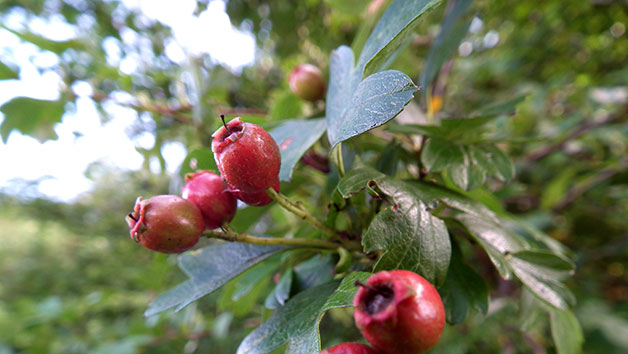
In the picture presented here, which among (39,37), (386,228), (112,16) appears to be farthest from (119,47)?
(386,228)

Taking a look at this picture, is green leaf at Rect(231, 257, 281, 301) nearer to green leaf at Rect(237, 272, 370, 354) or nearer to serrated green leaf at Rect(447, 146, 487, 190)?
green leaf at Rect(237, 272, 370, 354)

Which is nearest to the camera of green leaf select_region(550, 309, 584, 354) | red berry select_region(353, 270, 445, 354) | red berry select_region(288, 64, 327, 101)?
red berry select_region(353, 270, 445, 354)

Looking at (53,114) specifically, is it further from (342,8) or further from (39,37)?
(342,8)

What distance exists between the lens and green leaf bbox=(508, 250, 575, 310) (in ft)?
1.65

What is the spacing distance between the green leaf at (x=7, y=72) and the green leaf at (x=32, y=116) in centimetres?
18

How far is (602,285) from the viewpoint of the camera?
193 cm

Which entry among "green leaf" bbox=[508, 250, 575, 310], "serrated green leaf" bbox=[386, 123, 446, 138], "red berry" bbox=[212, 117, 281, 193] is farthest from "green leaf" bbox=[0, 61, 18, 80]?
"green leaf" bbox=[508, 250, 575, 310]

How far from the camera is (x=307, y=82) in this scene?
81cm

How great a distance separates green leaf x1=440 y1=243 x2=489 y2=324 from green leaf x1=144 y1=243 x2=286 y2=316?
266 millimetres

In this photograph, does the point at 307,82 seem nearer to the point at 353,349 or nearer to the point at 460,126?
the point at 460,126

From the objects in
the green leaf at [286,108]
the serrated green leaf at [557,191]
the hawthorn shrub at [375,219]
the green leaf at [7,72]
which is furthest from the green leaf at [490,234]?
the green leaf at [7,72]

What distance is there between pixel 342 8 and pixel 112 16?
170cm

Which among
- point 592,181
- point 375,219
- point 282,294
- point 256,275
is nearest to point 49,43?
point 256,275

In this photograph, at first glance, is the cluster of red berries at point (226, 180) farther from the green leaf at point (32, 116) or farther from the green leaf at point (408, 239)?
the green leaf at point (32, 116)
